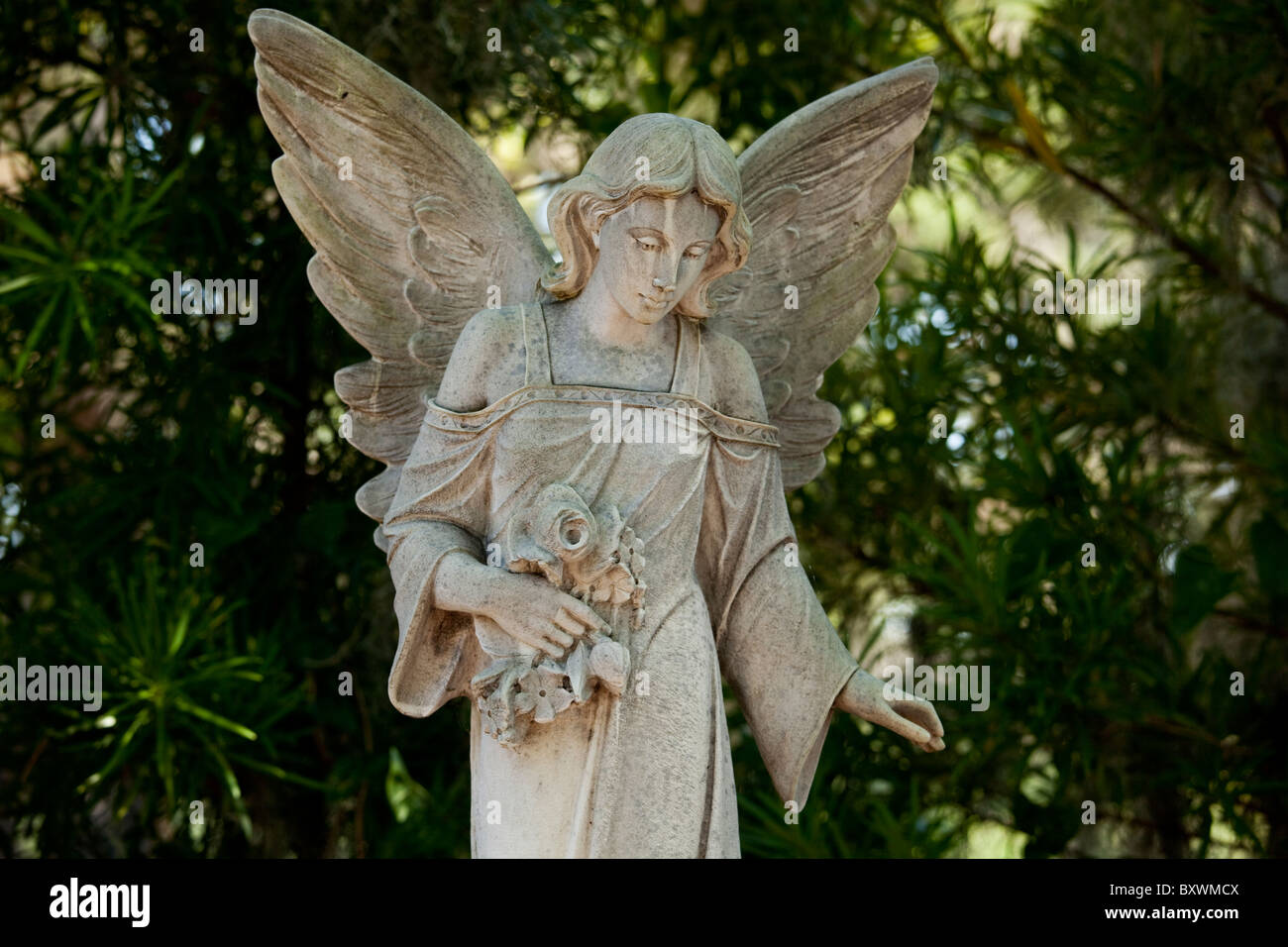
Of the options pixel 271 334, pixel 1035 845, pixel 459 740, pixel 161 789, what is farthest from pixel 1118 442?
pixel 161 789

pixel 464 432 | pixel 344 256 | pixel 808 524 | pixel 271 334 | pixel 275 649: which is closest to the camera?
pixel 464 432

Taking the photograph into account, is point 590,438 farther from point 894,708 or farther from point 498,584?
point 894,708

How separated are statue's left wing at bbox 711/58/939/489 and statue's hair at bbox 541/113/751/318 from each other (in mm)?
341

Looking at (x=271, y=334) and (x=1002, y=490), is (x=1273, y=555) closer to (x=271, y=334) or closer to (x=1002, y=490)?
(x=1002, y=490)

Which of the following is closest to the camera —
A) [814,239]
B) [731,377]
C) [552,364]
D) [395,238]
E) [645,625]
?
[645,625]

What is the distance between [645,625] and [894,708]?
50 cm

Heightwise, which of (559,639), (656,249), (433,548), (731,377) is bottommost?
(559,639)

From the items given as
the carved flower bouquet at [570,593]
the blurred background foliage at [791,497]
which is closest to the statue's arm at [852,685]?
the carved flower bouquet at [570,593]

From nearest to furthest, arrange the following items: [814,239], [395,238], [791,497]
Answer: [395,238] → [814,239] → [791,497]

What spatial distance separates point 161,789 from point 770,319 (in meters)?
3.01

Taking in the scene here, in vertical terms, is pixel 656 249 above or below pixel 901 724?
above

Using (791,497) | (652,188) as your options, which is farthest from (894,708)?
(791,497)

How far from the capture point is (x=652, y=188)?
11.1 ft

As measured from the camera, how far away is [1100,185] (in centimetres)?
690
